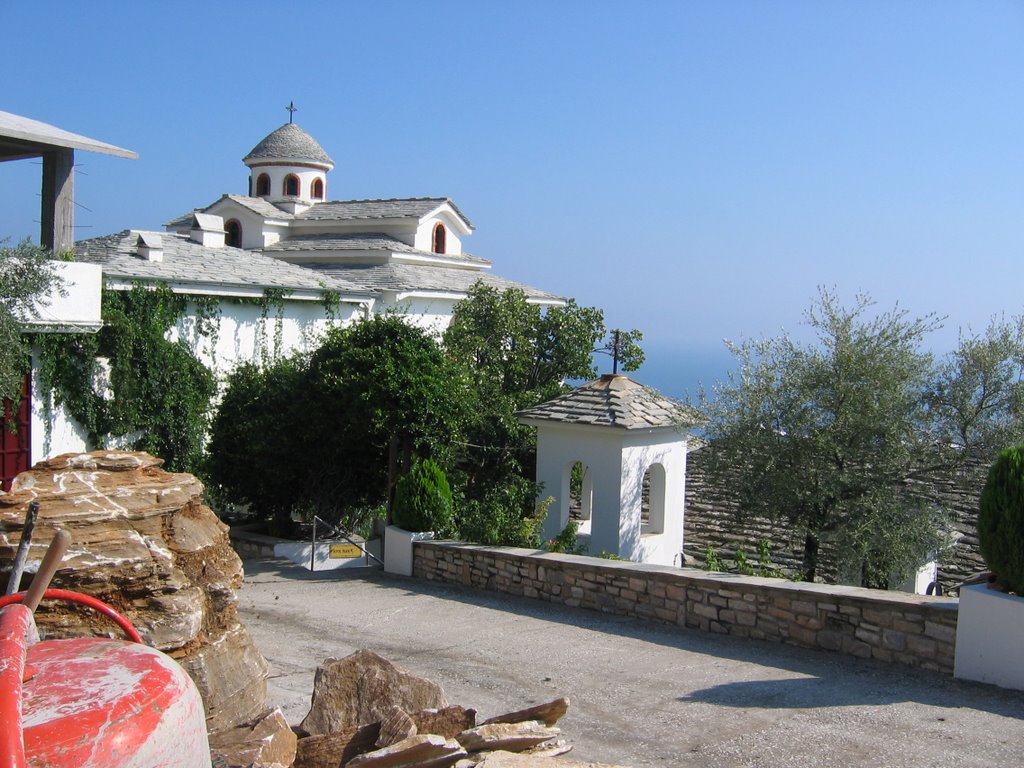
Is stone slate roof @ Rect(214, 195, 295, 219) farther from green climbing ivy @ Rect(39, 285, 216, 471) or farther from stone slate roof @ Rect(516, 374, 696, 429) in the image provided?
stone slate roof @ Rect(516, 374, 696, 429)

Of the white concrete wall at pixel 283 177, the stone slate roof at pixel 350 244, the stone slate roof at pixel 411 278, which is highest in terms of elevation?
the white concrete wall at pixel 283 177

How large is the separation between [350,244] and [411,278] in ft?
12.9

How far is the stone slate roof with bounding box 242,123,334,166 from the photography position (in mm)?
35281

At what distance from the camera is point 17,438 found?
1479cm

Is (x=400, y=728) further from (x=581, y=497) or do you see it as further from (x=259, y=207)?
(x=259, y=207)

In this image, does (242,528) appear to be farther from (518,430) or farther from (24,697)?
(24,697)

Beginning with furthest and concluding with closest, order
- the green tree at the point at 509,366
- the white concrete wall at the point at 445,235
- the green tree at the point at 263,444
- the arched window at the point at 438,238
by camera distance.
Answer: the arched window at the point at 438,238 → the white concrete wall at the point at 445,235 → the green tree at the point at 509,366 → the green tree at the point at 263,444

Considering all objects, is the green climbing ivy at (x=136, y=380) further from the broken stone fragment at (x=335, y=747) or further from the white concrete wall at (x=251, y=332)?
the broken stone fragment at (x=335, y=747)

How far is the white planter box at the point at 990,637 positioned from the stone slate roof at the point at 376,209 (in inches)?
947

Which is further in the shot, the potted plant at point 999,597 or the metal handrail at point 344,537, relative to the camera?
the metal handrail at point 344,537

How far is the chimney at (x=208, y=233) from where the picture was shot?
Answer: 22875 millimetres

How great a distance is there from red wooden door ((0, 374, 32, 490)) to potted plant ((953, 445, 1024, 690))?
12.9 metres

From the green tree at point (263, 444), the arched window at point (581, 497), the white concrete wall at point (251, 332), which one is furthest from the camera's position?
the white concrete wall at point (251, 332)

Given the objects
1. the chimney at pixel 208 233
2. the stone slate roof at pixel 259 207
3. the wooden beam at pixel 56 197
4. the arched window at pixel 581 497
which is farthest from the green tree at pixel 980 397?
the stone slate roof at pixel 259 207
